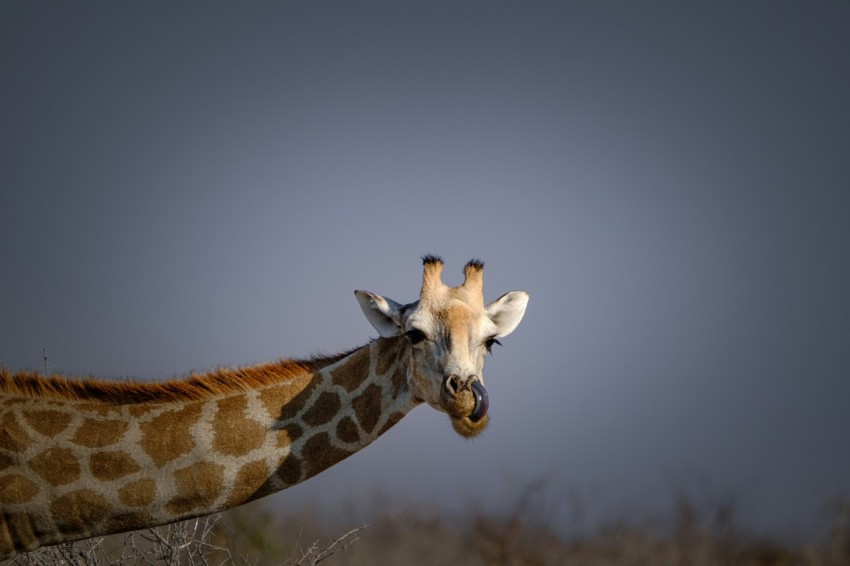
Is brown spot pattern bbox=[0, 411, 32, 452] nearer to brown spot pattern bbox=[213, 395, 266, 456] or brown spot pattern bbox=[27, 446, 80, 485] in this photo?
brown spot pattern bbox=[27, 446, 80, 485]

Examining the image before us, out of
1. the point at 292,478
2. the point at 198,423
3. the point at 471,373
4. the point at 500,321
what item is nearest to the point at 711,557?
the point at 471,373

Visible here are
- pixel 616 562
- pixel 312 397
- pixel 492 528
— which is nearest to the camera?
pixel 616 562

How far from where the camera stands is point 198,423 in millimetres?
7238

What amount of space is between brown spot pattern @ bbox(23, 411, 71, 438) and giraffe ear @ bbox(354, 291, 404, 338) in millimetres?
3175

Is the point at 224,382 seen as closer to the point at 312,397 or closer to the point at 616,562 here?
the point at 312,397

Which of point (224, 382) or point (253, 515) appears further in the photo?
point (253, 515)

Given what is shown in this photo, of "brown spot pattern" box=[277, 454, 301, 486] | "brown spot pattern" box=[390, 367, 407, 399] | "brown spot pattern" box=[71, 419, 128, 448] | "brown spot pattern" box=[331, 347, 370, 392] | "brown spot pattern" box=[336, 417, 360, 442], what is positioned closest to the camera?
"brown spot pattern" box=[71, 419, 128, 448]

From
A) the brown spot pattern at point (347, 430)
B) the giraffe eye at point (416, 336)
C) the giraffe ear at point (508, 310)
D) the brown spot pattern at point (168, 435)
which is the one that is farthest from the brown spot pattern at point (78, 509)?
the giraffe ear at point (508, 310)

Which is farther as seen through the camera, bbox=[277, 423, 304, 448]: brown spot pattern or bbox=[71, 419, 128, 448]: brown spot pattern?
bbox=[277, 423, 304, 448]: brown spot pattern

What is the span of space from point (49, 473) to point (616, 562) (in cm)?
539

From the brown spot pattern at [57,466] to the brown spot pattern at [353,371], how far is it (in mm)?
2638

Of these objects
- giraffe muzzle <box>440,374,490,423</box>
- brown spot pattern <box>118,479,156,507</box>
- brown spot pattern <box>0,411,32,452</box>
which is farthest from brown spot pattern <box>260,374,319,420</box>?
brown spot pattern <box>0,411,32,452</box>

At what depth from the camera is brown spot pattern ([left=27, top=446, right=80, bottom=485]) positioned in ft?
22.7

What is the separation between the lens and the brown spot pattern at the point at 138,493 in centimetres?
688
